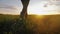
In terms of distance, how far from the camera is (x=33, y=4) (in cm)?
122

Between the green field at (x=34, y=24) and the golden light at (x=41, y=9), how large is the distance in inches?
1.6

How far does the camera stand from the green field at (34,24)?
3.61 feet

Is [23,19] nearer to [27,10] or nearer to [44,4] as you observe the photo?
[27,10]

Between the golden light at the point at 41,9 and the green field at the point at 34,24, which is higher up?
the golden light at the point at 41,9

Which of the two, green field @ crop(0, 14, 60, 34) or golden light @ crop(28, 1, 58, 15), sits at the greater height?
golden light @ crop(28, 1, 58, 15)

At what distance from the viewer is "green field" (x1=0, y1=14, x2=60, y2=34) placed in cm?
110

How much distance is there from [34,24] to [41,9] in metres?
0.15

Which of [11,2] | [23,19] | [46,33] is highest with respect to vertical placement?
[11,2]

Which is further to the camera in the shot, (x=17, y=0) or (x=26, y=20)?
(x=17, y=0)

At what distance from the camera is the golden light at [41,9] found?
1167 millimetres

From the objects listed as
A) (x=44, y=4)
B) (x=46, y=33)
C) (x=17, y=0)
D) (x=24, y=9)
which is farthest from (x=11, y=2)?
(x=46, y=33)

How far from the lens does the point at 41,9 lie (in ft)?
3.94

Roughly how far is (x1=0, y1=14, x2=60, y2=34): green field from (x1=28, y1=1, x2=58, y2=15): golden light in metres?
0.04

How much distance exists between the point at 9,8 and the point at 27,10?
0.52 ft
